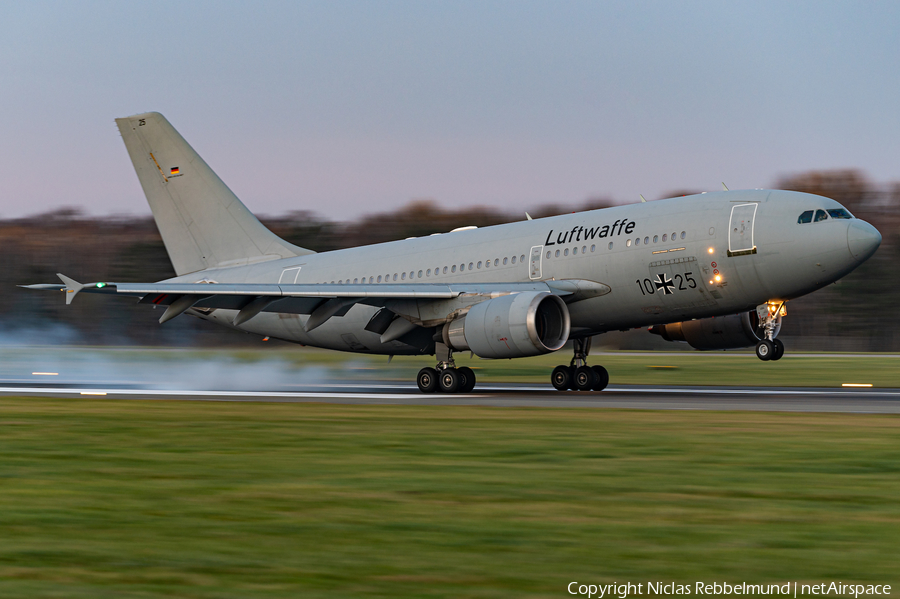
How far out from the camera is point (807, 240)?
2058 centimetres

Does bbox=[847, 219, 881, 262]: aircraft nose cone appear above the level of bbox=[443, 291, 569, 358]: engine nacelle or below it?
above

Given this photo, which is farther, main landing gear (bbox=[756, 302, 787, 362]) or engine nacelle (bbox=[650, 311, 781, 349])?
engine nacelle (bbox=[650, 311, 781, 349])

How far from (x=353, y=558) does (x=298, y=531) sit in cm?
94

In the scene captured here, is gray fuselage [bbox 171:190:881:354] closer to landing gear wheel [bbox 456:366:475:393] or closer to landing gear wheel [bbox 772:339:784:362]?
landing gear wheel [bbox 772:339:784:362]

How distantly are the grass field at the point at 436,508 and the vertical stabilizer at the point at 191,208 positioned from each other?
53.6 feet

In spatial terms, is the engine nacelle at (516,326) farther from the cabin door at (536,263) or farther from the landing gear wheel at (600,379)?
the landing gear wheel at (600,379)

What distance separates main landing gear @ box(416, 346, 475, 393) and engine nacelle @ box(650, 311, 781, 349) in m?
5.07

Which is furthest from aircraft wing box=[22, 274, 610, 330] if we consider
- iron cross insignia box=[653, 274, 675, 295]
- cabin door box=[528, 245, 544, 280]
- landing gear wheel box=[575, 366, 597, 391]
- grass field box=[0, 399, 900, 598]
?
grass field box=[0, 399, 900, 598]

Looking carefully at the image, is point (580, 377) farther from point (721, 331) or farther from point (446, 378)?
point (721, 331)

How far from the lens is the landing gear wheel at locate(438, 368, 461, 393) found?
78.9 feet

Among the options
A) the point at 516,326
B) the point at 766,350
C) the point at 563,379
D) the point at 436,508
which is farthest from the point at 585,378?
the point at 436,508

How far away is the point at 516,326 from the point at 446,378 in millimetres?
3435

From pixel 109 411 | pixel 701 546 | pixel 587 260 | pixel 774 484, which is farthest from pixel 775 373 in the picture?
pixel 701 546

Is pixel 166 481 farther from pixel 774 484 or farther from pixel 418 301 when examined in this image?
pixel 418 301
